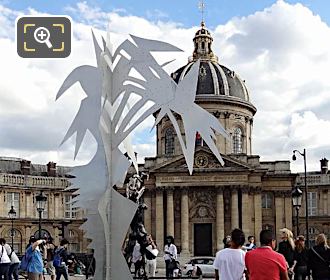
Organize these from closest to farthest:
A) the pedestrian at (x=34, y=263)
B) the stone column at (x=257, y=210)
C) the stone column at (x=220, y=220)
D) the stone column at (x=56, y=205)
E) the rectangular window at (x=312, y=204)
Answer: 1. the pedestrian at (x=34, y=263)
2. the stone column at (x=220, y=220)
3. the stone column at (x=257, y=210)
4. the rectangular window at (x=312, y=204)
5. the stone column at (x=56, y=205)

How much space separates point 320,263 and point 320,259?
8cm

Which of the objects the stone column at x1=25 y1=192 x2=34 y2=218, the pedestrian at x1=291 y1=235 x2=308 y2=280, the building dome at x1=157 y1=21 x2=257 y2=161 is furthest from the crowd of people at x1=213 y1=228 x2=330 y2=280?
the stone column at x1=25 y1=192 x2=34 y2=218

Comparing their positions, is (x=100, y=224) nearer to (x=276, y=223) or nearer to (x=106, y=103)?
(x=106, y=103)

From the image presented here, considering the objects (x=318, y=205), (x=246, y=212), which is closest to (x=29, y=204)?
(x=246, y=212)

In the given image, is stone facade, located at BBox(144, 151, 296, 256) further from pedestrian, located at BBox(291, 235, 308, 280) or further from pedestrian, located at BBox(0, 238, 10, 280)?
pedestrian, located at BBox(291, 235, 308, 280)

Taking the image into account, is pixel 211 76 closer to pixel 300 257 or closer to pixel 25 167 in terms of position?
pixel 25 167

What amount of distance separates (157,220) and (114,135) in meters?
50.5

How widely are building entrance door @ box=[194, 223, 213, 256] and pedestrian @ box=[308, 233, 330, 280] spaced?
5232 cm

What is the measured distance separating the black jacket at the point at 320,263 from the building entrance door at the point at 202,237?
172 ft

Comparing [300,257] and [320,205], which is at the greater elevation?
[320,205]

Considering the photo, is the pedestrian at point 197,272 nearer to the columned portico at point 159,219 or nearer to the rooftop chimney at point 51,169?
the columned portico at point 159,219

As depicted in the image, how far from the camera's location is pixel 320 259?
13898 mm

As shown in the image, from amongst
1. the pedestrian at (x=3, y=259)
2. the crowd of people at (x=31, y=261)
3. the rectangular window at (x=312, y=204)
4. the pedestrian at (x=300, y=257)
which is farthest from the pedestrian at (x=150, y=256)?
the rectangular window at (x=312, y=204)

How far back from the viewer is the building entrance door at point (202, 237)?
217 feet
